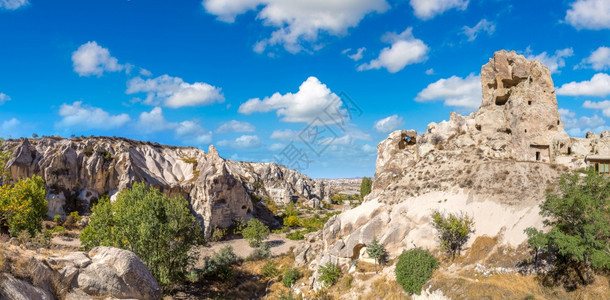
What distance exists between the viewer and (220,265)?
31688 mm

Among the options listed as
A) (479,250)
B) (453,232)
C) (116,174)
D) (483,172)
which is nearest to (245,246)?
(116,174)

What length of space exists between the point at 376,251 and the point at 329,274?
3.94 m

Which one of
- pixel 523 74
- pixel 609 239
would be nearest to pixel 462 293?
pixel 609 239

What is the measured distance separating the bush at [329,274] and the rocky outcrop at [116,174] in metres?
24.6

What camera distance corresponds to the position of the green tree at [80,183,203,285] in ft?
71.2

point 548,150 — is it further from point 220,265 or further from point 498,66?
point 220,265

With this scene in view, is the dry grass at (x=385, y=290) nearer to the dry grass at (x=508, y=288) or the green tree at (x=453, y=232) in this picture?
the dry grass at (x=508, y=288)

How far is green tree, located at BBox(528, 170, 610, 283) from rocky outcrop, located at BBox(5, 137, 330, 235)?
39563mm

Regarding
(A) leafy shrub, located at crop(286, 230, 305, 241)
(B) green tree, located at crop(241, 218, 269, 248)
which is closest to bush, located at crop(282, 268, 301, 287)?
(B) green tree, located at crop(241, 218, 269, 248)

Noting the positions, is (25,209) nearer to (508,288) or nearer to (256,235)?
(256,235)

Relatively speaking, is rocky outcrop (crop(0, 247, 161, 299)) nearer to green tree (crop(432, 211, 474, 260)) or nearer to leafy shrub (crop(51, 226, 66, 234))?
green tree (crop(432, 211, 474, 260))

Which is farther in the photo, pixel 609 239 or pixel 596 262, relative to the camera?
pixel 609 239

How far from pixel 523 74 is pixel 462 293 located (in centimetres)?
2361

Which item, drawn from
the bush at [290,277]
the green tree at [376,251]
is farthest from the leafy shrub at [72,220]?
the green tree at [376,251]
